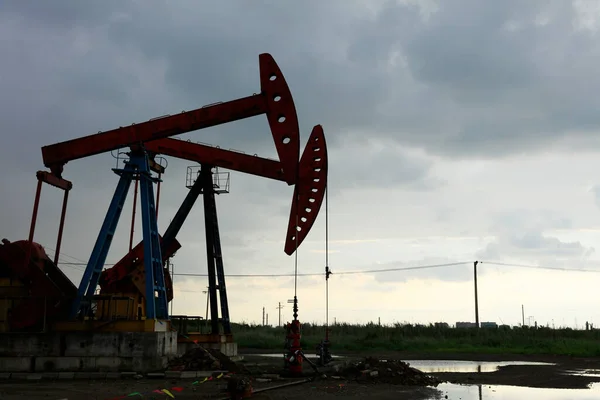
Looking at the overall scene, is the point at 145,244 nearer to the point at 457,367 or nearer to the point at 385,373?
the point at 385,373

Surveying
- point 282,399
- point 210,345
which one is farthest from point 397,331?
point 282,399

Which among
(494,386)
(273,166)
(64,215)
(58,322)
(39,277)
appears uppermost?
(273,166)

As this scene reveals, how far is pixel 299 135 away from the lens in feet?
46.4

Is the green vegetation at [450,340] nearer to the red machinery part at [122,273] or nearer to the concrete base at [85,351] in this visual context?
the red machinery part at [122,273]

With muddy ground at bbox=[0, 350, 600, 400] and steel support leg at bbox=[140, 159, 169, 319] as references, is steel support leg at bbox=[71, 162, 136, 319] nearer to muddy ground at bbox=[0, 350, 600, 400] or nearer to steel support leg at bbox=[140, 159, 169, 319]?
steel support leg at bbox=[140, 159, 169, 319]

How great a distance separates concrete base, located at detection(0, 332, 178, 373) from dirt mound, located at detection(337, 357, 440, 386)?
153 inches

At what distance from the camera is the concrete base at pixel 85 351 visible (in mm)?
13484

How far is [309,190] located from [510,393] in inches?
235

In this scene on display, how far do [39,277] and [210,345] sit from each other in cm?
469

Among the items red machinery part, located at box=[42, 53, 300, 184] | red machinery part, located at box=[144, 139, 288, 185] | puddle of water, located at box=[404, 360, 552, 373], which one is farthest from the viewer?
puddle of water, located at box=[404, 360, 552, 373]

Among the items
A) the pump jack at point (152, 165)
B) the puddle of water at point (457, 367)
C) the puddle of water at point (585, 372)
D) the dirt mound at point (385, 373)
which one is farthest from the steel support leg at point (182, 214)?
the puddle of water at point (585, 372)

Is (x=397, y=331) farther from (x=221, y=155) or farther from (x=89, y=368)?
(x=89, y=368)

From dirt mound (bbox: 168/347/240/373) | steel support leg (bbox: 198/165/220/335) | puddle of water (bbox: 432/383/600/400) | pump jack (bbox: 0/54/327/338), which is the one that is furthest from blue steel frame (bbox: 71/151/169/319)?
puddle of water (bbox: 432/383/600/400)

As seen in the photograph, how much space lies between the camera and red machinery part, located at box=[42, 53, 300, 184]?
1429 cm
